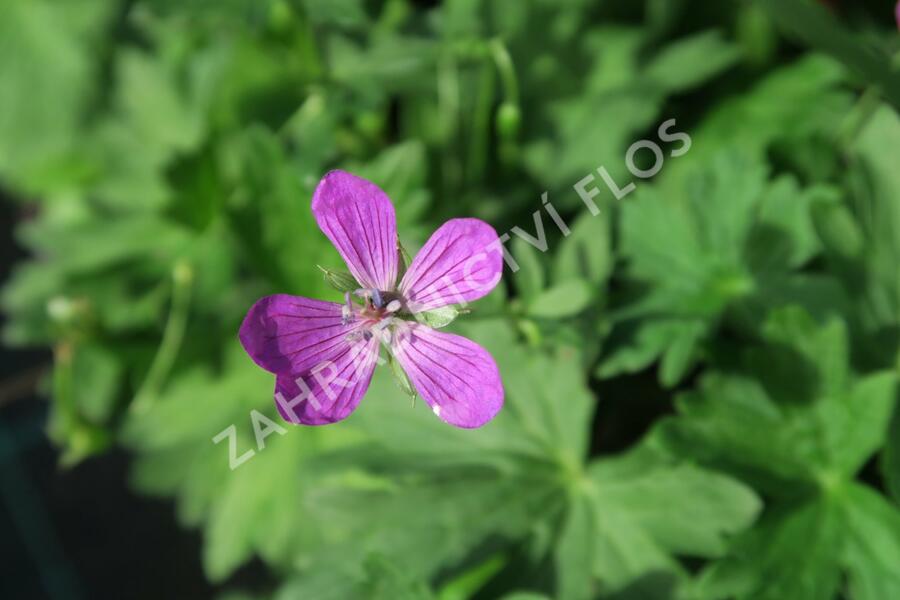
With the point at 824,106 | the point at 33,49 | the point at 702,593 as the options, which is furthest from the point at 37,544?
the point at 824,106

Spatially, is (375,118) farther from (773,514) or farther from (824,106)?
(773,514)

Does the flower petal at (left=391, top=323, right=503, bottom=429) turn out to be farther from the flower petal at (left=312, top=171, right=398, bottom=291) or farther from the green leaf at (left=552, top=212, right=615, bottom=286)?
the green leaf at (left=552, top=212, right=615, bottom=286)

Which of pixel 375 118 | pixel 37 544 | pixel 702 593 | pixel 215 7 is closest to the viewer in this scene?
pixel 702 593

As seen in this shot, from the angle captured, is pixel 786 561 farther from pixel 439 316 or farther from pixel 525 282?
pixel 439 316

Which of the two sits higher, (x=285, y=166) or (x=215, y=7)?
(x=215, y=7)

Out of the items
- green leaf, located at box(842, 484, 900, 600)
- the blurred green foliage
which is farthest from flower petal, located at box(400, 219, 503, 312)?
green leaf, located at box(842, 484, 900, 600)

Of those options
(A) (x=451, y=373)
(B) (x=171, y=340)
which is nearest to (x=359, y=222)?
(A) (x=451, y=373)

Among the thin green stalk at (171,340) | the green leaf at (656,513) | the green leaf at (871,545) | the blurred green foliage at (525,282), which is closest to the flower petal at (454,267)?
the blurred green foliage at (525,282)
